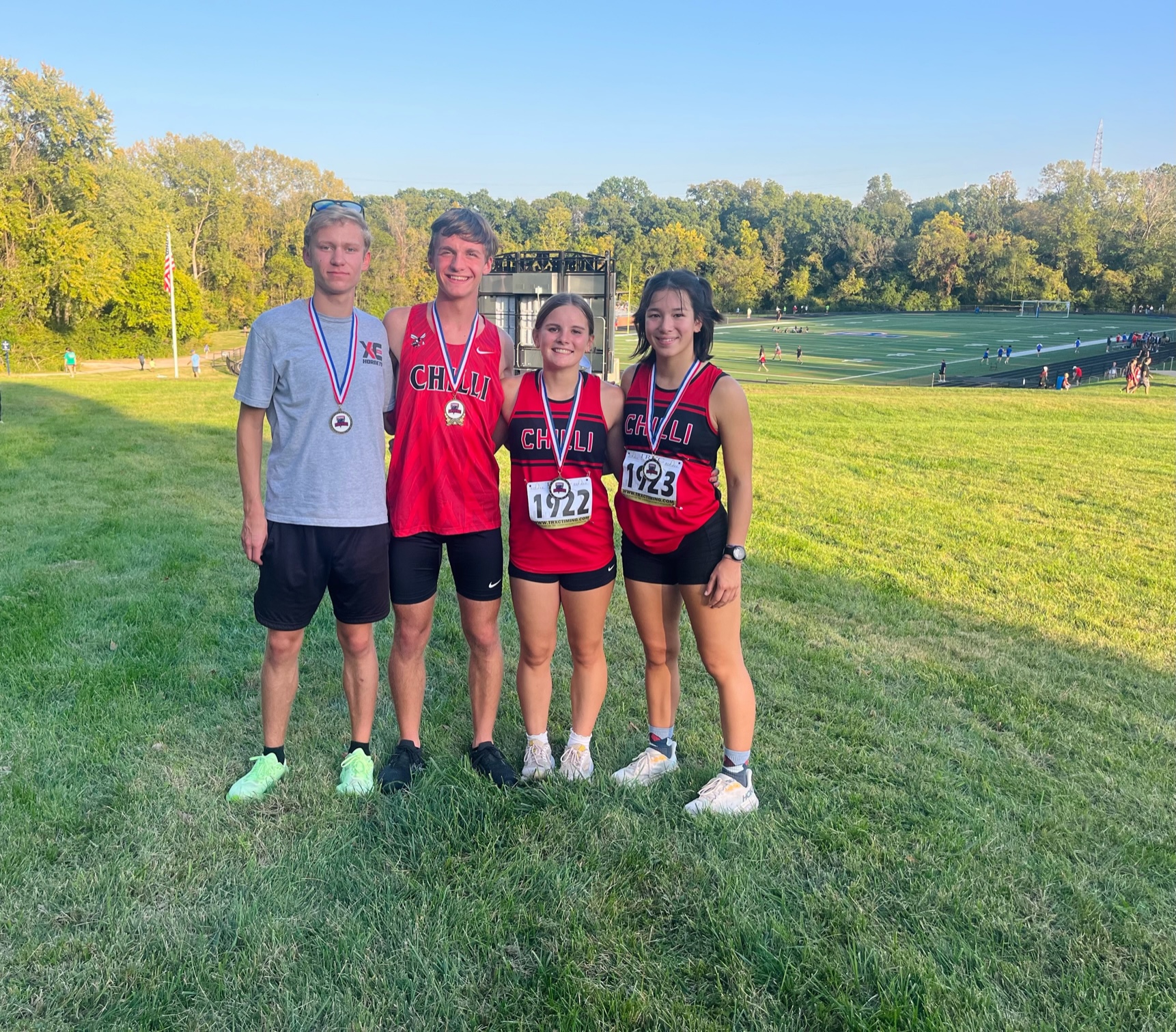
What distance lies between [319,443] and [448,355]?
1.85ft

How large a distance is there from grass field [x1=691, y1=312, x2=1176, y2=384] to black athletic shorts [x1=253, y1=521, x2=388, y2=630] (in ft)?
93.0

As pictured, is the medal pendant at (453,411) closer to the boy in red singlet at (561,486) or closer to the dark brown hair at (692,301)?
the boy in red singlet at (561,486)

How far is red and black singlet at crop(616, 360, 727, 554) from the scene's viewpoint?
2775mm

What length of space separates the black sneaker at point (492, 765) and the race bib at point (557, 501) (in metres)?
1.01

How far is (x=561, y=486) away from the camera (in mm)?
2844

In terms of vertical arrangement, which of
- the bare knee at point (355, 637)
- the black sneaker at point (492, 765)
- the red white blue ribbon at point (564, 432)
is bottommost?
the black sneaker at point (492, 765)

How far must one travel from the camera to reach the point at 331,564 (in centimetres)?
288

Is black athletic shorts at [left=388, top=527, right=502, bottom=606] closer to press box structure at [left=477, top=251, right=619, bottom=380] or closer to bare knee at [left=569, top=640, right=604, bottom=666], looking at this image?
bare knee at [left=569, top=640, right=604, bottom=666]

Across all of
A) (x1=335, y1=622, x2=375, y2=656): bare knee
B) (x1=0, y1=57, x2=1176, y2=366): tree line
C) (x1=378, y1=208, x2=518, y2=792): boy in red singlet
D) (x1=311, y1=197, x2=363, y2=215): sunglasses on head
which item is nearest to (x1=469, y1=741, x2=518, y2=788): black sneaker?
(x1=378, y1=208, x2=518, y2=792): boy in red singlet

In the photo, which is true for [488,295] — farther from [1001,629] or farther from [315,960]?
[315,960]

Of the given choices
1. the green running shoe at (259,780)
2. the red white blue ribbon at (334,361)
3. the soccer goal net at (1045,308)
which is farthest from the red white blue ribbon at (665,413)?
the soccer goal net at (1045,308)

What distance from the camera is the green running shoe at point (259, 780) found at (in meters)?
2.93

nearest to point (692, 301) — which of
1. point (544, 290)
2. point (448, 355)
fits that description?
point (448, 355)

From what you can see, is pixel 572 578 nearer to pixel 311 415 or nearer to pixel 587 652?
pixel 587 652
